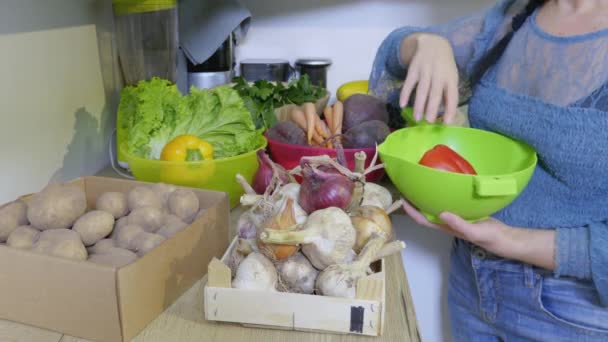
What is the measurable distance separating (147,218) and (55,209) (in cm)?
11

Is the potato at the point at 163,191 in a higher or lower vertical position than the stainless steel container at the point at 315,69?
lower

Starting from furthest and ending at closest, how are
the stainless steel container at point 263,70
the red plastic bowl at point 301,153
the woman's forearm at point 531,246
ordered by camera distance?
the stainless steel container at point 263,70 → the red plastic bowl at point 301,153 → the woman's forearm at point 531,246

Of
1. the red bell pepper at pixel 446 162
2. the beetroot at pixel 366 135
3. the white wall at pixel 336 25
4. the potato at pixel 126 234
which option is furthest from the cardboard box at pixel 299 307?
the white wall at pixel 336 25

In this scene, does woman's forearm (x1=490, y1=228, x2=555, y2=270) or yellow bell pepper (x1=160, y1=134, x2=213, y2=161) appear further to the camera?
yellow bell pepper (x1=160, y1=134, x2=213, y2=161)

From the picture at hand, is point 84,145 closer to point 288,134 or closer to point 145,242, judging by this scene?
point 288,134

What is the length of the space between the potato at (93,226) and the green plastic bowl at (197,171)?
8.7 inches

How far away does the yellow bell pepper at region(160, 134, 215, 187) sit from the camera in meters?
0.90

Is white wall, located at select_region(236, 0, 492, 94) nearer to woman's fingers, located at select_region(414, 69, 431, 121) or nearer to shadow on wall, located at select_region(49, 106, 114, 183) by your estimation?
shadow on wall, located at select_region(49, 106, 114, 183)

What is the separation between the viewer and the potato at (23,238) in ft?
2.06

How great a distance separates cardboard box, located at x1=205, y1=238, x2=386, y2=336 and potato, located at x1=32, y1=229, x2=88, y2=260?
0.50 ft

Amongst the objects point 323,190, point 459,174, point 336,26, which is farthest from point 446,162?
point 336,26

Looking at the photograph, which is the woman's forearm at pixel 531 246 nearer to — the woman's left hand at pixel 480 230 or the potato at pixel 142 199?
the woman's left hand at pixel 480 230

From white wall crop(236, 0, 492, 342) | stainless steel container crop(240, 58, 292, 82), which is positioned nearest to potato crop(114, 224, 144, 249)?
stainless steel container crop(240, 58, 292, 82)

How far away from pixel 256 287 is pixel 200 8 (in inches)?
42.6
